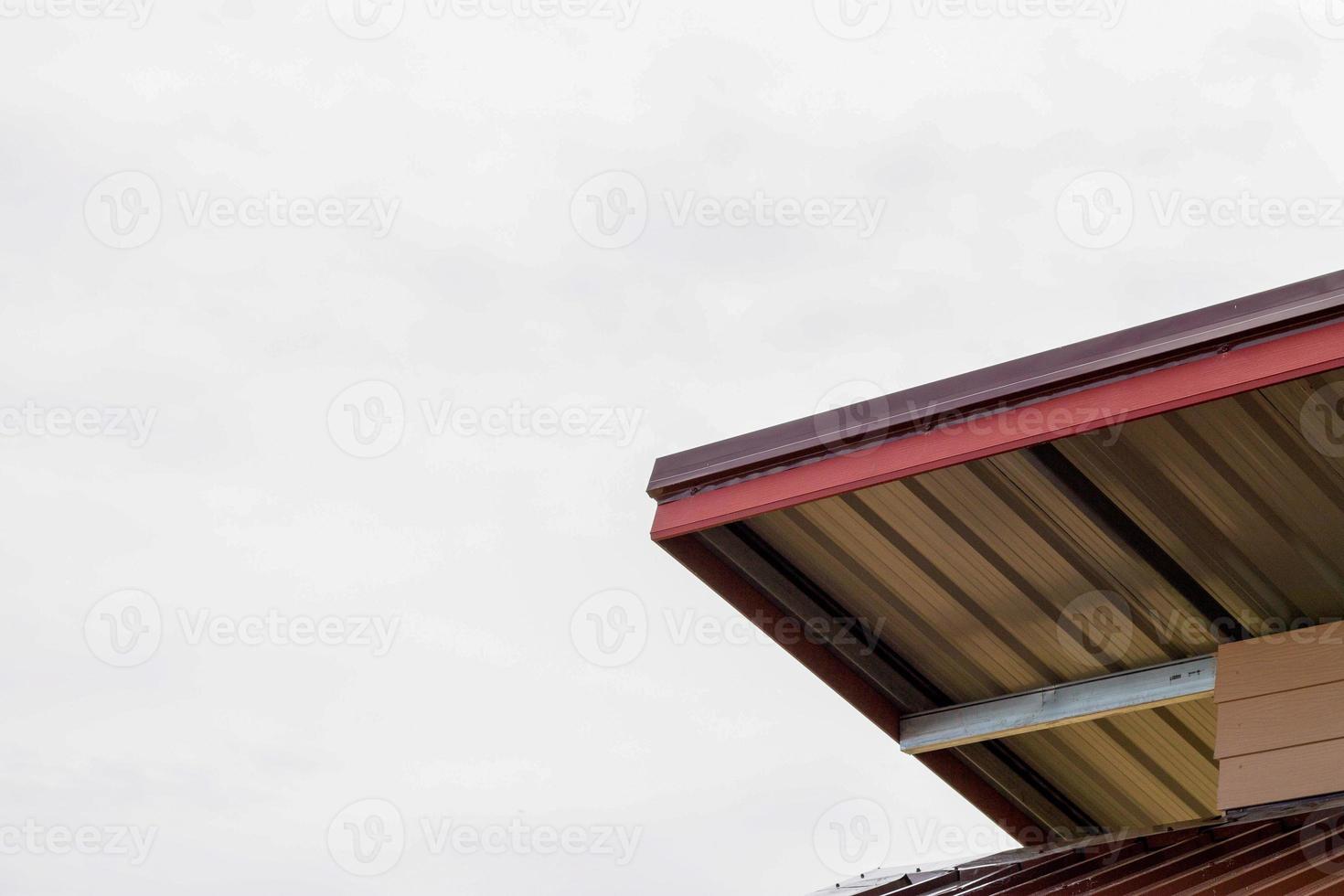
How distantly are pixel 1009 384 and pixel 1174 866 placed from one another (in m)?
2.15

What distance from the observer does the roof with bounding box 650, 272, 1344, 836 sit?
5.87m

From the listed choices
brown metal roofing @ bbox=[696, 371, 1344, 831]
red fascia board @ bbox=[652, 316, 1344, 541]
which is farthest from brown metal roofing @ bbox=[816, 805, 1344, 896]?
red fascia board @ bbox=[652, 316, 1344, 541]

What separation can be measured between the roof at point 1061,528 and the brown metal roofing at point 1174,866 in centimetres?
94

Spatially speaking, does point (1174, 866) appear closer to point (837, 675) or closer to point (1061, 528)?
point (1061, 528)

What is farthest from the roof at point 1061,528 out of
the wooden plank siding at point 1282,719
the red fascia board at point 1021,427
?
the wooden plank siding at point 1282,719

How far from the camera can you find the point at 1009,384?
6.18 m

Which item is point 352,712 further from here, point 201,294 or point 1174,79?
point 1174,79

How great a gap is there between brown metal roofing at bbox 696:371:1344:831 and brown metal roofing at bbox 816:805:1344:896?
0.93 m

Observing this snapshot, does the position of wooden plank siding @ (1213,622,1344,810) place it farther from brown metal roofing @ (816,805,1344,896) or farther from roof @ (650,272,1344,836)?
roof @ (650,272,1344,836)

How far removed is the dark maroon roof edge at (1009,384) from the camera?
561cm

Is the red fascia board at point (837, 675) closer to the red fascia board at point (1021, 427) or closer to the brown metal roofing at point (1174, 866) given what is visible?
the red fascia board at point (1021, 427)

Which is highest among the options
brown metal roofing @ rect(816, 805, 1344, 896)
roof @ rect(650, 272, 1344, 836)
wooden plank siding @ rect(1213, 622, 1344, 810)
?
roof @ rect(650, 272, 1344, 836)

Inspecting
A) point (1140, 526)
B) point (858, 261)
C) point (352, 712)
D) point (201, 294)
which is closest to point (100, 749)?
point (352, 712)

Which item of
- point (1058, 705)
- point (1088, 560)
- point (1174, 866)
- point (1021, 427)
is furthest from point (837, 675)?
point (1021, 427)
